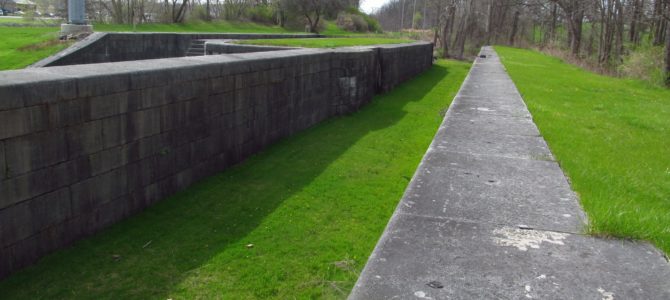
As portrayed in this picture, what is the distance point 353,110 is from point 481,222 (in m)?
9.08

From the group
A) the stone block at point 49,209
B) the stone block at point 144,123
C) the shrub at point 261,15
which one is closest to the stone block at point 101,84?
the stone block at point 144,123

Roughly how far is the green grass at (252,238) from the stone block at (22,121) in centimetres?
92

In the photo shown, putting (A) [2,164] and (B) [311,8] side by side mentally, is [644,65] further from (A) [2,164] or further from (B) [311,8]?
(B) [311,8]

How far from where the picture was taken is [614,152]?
19.8ft

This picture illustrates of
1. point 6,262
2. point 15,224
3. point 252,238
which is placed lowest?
point 252,238

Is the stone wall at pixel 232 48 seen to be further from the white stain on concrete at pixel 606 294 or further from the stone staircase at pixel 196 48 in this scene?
the white stain on concrete at pixel 606 294

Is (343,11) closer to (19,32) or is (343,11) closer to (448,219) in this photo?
(19,32)

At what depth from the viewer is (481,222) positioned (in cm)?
280

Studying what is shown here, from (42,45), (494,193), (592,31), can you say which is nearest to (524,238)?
(494,193)

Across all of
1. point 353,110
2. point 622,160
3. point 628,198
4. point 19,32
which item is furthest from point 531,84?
point 19,32

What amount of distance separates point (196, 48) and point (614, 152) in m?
13.7

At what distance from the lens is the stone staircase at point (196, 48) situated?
657 inches

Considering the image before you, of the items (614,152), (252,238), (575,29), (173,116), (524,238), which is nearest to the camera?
(524,238)

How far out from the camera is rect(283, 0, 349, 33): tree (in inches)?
1815
